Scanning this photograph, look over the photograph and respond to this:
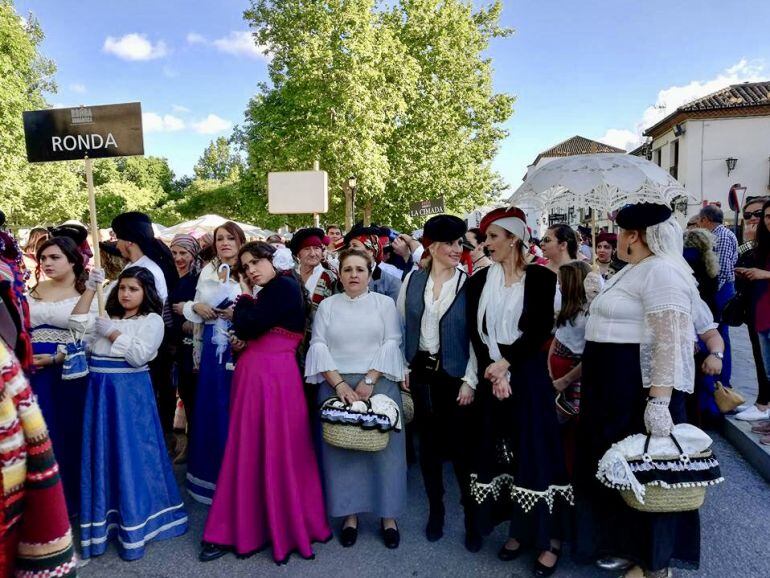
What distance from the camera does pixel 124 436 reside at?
325 centimetres

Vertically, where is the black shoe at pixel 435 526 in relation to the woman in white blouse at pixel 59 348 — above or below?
below

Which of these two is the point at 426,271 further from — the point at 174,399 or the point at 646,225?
the point at 174,399

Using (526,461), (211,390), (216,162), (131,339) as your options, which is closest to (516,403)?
(526,461)

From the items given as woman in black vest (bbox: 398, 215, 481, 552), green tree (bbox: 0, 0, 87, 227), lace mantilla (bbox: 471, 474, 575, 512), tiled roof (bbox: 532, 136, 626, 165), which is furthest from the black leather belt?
tiled roof (bbox: 532, 136, 626, 165)

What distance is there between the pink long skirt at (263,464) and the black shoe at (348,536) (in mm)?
234

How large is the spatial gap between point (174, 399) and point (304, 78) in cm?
1434

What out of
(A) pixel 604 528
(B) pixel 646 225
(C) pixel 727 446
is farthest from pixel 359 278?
(C) pixel 727 446

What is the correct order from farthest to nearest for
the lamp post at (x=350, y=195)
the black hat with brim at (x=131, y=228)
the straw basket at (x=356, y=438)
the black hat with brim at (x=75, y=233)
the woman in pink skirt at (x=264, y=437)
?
the lamp post at (x=350, y=195)
the black hat with brim at (x=75, y=233)
the black hat with brim at (x=131, y=228)
the woman in pink skirt at (x=264, y=437)
the straw basket at (x=356, y=438)

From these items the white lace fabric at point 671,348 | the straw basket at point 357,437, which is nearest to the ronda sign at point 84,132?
the straw basket at point 357,437

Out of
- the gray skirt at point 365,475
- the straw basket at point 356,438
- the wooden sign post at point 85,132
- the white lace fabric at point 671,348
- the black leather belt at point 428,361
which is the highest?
the wooden sign post at point 85,132

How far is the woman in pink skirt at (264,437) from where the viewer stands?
3191 mm

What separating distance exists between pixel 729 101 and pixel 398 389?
34.6 metres

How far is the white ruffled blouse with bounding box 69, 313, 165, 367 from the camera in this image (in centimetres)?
325

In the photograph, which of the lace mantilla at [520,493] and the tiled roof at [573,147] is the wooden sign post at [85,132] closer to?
the lace mantilla at [520,493]
